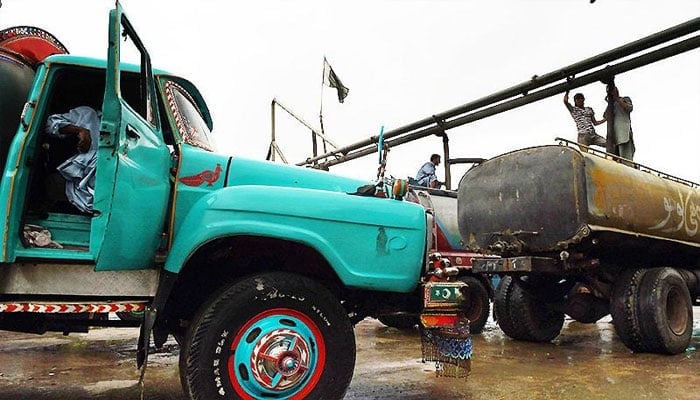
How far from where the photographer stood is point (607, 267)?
23.6 feet

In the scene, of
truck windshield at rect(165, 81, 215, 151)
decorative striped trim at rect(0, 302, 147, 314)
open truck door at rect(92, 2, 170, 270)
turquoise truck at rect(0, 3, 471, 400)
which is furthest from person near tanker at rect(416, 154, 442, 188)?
decorative striped trim at rect(0, 302, 147, 314)

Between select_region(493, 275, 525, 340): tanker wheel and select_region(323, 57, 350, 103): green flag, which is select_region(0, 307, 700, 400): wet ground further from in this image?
select_region(323, 57, 350, 103): green flag

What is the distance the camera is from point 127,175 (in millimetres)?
3371

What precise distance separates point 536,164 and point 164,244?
15.9ft

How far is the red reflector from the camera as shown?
12.3 feet

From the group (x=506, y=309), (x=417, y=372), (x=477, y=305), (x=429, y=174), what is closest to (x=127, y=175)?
(x=417, y=372)

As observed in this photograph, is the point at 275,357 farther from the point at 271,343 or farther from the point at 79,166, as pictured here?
the point at 79,166

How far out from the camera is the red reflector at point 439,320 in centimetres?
375

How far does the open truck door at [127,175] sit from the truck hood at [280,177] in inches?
20.3

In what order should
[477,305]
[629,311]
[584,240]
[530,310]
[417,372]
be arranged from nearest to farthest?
[417,372] < [584,240] < [629,311] < [530,310] < [477,305]

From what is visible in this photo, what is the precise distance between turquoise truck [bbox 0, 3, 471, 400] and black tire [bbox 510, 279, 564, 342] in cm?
442

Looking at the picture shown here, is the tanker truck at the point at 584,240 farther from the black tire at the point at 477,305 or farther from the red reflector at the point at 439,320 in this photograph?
the red reflector at the point at 439,320

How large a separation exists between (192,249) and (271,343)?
0.74 metres

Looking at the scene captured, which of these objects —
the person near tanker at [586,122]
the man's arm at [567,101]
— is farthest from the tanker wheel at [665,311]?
the man's arm at [567,101]
